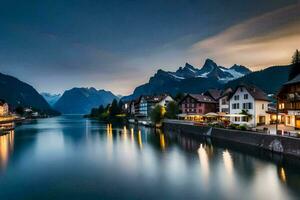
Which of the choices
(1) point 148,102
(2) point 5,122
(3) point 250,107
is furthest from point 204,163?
(2) point 5,122

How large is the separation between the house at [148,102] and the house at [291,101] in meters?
86.0

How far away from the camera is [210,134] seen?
66625mm

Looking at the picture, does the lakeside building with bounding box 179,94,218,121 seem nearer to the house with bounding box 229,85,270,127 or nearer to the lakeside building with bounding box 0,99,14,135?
the house with bounding box 229,85,270,127

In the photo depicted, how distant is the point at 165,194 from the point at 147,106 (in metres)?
130

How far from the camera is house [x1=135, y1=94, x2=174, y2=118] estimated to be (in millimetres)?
142150

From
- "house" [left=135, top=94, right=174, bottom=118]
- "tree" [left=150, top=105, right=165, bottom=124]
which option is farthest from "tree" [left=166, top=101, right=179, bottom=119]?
"house" [left=135, top=94, right=174, bottom=118]

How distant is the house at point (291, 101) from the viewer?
5078 cm

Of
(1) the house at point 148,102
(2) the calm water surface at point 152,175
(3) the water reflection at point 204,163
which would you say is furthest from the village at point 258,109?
(1) the house at point 148,102

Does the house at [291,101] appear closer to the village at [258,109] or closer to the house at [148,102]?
the village at [258,109]

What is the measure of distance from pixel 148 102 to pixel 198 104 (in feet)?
181

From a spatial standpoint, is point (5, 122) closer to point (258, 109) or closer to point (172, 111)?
point (172, 111)

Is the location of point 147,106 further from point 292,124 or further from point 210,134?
point 292,124

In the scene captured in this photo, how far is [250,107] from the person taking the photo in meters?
65.3

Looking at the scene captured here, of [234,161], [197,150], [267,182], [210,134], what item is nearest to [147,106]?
[210,134]
